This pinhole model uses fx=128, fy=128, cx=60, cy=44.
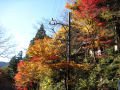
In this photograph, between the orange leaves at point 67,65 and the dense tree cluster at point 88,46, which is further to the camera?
the dense tree cluster at point 88,46

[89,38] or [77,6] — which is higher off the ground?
[77,6]

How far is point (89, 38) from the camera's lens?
17.0 metres

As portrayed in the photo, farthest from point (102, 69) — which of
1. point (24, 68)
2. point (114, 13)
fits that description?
point (24, 68)

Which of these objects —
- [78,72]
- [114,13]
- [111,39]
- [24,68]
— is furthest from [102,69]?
[24,68]

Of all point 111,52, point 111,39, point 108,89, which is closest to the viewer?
point 108,89

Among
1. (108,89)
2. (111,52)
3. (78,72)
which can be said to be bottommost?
(108,89)

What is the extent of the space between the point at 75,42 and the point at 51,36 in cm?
447

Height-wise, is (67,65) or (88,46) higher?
(88,46)

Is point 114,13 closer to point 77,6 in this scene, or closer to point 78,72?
point 77,6

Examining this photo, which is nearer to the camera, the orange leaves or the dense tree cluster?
the orange leaves

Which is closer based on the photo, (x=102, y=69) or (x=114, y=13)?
(x=102, y=69)

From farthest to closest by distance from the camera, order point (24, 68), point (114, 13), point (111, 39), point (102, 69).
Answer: point (24, 68), point (111, 39), point (114, 13), point (102, 69)

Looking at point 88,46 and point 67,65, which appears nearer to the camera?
point 67,65

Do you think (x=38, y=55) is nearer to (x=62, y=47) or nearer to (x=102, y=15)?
(x=62, y=47)
